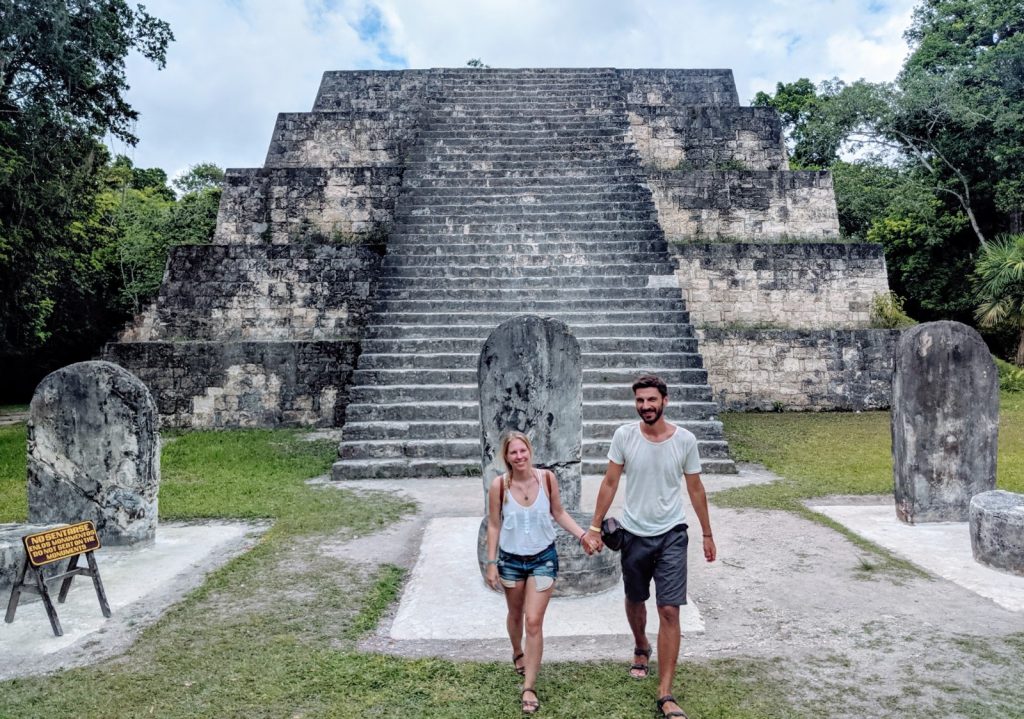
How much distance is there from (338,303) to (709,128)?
7.04 meters

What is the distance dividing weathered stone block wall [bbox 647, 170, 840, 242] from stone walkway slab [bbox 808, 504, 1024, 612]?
6566 millimetres

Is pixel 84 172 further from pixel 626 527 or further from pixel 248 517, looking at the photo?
pixel 626 527

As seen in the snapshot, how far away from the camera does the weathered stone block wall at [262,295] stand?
10641 millimetres

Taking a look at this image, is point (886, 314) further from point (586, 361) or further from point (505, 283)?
point (505, 283)

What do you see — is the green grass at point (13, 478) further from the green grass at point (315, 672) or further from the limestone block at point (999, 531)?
the limestone block at point (999, 531)

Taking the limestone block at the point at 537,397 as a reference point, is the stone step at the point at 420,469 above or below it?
below

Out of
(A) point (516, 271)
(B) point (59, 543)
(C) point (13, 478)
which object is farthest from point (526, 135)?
(B) point (59, 543)

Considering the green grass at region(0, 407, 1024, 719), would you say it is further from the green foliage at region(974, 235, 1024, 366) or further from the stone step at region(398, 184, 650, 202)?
the green foliage at region(974, 235, 1024, 366)

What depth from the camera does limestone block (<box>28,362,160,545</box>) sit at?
4.96 meters

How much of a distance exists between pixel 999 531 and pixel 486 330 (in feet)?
18.2

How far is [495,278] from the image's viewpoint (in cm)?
957

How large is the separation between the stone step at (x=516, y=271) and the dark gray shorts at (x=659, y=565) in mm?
6789

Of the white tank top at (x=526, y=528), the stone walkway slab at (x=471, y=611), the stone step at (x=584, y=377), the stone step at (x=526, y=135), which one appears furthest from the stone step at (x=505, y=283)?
the white tank top at (x=526, y=528)

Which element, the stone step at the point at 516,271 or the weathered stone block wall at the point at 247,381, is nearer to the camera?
the stone step at the point at 516,271
